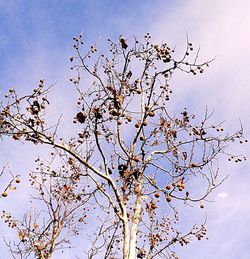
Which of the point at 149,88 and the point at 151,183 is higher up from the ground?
the point at 149,88

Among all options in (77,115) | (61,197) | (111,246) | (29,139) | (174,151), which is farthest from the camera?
(61,197)

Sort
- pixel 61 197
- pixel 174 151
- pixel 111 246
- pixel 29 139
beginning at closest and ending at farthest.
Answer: pixel 29 139 < pixel 174 151 < pixel 111 246 < pixel 61 197

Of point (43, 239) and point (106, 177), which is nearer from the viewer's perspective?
point (106, 177)

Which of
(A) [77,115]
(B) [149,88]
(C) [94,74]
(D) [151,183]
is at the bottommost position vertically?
(D) [151,183]

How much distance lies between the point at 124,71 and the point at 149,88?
856 mm

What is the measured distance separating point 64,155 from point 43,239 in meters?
5.58

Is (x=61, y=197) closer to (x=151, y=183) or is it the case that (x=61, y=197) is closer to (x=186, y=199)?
(x=151, y=183)

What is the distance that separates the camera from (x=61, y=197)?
13719 mm

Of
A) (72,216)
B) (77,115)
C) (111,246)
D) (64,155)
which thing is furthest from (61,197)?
(77,115)

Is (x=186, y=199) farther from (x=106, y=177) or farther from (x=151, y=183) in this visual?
(x=106, y=177)

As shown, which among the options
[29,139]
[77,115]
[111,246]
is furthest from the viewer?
[111,246]

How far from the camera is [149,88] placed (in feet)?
30.6

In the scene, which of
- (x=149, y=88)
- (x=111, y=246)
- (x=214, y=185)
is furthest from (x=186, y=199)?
(x=111, y=246)

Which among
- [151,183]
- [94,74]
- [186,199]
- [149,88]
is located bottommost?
[186,199]
